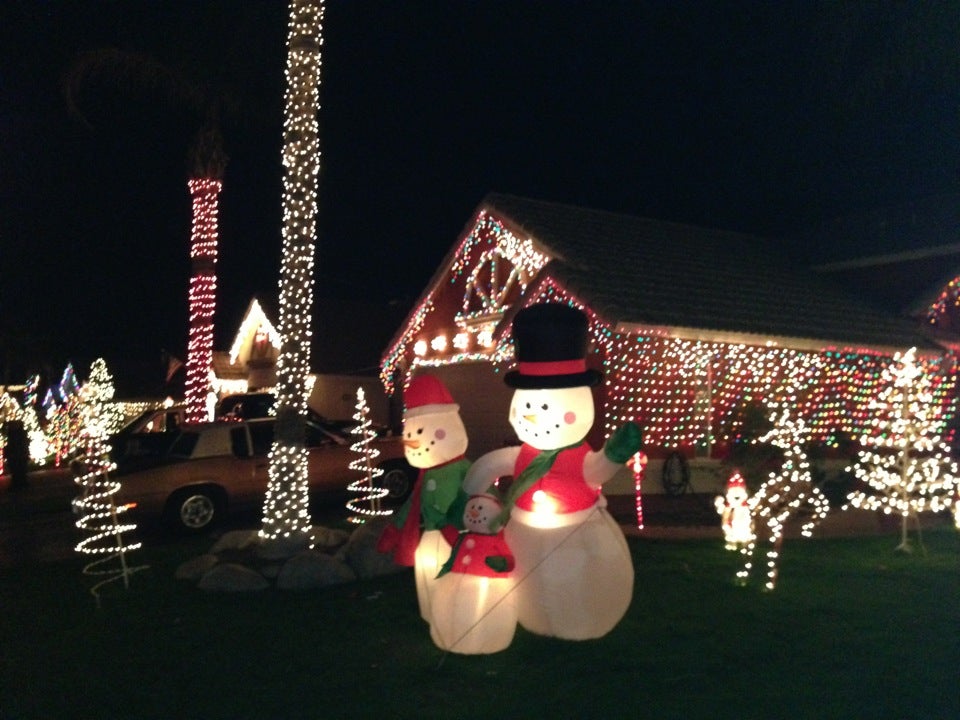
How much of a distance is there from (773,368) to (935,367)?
3.36m

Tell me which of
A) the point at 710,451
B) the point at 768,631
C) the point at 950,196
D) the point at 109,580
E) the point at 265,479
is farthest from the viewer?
the point at 950,196

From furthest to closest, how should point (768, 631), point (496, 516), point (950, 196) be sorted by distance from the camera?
point (950, 196) < point (768, 631) < point (496, 516)

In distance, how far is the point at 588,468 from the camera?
20.4 feet

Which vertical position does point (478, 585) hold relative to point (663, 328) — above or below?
below

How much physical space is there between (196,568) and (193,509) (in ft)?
12.2

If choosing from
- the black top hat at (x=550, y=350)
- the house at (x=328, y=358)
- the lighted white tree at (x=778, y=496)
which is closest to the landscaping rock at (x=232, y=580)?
the black top hat at (x=550, y=350)

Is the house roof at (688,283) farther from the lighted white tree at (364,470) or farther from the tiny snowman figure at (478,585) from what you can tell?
the tiny snowman figure at (478,585)

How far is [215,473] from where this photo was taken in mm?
13062

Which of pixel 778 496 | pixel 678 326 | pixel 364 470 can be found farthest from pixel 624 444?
pixel 364 470

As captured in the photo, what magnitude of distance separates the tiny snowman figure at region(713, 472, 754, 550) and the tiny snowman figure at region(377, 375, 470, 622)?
4228 mm

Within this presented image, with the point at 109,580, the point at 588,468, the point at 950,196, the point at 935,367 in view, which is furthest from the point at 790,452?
the point at 950,196

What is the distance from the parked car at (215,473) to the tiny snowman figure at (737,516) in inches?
250

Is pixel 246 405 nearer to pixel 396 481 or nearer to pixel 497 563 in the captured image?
pixel 396 481

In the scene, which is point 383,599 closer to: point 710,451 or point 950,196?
point 710,451
